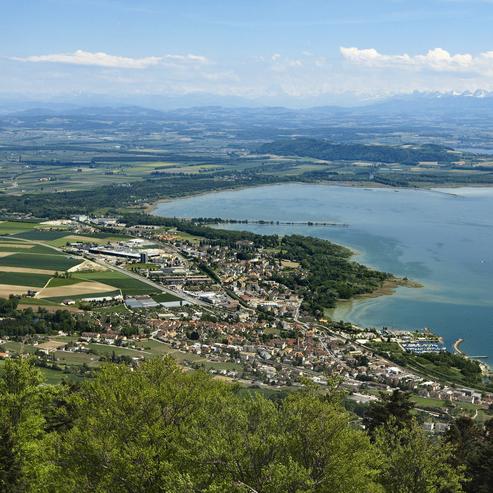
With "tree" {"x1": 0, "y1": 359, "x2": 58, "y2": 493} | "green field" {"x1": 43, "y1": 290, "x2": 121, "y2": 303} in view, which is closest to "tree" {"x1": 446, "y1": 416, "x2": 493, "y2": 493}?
"tree" {"x1": 0, "y1": 359, "x2": 58, "y2": 493}

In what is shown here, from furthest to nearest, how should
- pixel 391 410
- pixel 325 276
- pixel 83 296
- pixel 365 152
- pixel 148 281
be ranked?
pixel 365 152 < pixel 325 276 < pixel 148 281 < pixel 83 296 < pixel 391 410

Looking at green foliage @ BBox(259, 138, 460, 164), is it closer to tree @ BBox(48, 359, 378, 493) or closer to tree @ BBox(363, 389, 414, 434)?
tree @ BBox(363, 389, 414, 434)

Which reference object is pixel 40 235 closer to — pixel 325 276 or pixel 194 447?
pixel 325 276

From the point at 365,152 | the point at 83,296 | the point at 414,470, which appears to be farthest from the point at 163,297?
the point at 365,152

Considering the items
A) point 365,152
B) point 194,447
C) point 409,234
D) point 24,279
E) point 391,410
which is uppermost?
point 194,447

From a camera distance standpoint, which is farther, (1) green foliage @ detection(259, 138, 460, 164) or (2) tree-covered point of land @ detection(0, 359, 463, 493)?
(1) green foliage @ detection(259, 138, 460, 164)

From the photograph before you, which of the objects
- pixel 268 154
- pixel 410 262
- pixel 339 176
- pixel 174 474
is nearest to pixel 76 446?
pixel 174 474
